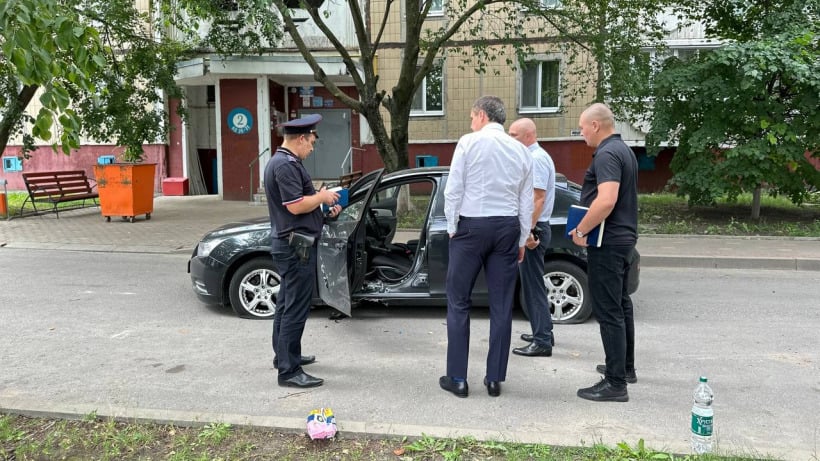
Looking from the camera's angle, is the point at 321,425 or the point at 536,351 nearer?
the point at 321,425

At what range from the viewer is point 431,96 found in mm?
19109

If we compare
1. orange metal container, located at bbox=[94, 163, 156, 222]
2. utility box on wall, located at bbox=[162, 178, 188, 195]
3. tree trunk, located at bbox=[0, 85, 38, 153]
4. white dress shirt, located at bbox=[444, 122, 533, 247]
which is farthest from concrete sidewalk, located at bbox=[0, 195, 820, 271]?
white dress shirt, located at bbox=[444, 122, 533, 247]

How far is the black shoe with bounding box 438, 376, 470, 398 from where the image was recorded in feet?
13.5

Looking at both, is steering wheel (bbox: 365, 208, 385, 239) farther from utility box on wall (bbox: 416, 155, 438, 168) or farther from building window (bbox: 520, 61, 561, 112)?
building window (bbox: 520, 61, 561, 112)

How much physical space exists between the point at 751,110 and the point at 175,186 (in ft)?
51.5

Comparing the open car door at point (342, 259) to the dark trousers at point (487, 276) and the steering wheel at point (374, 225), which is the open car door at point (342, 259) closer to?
the steering wheel at point (374, 225)

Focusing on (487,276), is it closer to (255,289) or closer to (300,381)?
(300,381)

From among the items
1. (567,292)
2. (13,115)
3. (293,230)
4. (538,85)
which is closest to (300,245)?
(293,230)

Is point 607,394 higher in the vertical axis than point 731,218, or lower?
lower

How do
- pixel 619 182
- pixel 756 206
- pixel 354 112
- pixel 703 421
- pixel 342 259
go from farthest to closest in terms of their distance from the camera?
pixel 354 112 → pixel 756 206 → pixel 342 259 → pixel 619 182 → pixel 703 421

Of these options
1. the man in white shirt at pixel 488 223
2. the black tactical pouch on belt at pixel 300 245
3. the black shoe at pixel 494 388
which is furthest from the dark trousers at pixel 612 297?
the black tactical pouch on belt at pixel 300 245

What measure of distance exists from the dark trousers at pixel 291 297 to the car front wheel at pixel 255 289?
1.78 m

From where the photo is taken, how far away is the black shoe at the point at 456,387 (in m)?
4.12

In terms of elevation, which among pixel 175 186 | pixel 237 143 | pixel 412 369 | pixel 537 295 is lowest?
pixel 412 369
